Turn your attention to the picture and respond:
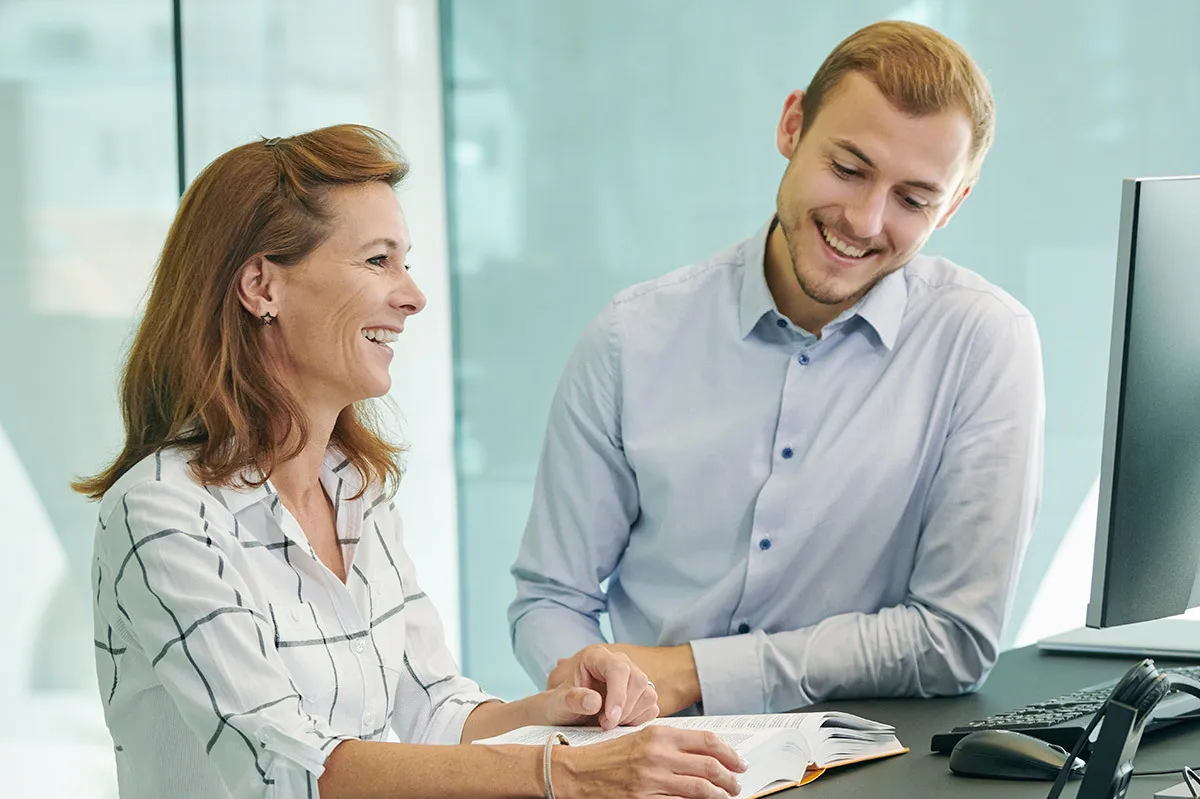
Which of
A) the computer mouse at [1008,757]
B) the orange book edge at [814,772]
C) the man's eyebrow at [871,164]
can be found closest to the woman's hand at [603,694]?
the orange book edge at [814,772]

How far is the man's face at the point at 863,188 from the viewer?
5.62ft

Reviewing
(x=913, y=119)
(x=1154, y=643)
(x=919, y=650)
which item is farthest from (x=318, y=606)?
(x=1154, y=643)

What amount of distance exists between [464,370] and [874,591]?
2.37 meters

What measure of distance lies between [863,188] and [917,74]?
0.16 meters

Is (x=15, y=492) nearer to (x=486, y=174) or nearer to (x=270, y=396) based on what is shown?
→ (x=270, y=396)

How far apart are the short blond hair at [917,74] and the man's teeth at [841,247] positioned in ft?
0.57

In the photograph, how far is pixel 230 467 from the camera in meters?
1.49

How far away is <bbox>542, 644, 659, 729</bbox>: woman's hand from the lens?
4.66 ft

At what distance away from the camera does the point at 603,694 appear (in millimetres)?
1499

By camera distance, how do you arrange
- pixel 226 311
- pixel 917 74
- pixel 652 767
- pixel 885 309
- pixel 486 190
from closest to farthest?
pixel 652 767 < pixel 226 311 < pixel 917 74 < pixel 885 309 < pixel 486 190

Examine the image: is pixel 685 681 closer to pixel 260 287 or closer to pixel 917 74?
pixel 260 287

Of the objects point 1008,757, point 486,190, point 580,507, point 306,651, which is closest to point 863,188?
point 580,507

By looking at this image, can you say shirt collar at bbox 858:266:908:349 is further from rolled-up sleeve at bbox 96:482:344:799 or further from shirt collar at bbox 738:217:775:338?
rolled-up sleeve at bbox 96:482:344:799

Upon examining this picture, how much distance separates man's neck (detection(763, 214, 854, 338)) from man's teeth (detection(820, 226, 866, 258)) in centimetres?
7
